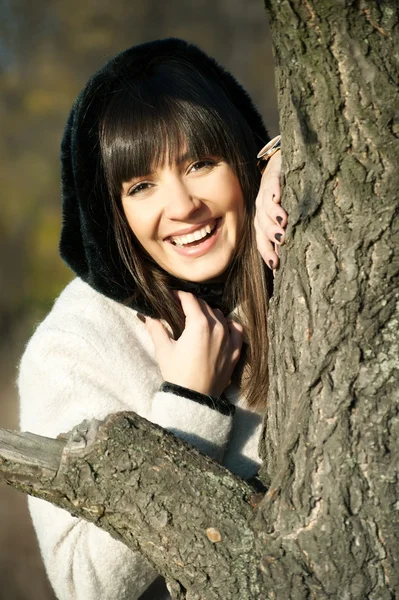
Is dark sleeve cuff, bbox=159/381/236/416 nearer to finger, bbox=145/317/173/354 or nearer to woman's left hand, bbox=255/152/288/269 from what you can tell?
finger, bbox=145/317/173/354

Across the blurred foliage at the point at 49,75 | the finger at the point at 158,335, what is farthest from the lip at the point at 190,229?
the blurred foliage at the point at 49,75

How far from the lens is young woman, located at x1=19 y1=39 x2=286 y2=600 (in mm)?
1888

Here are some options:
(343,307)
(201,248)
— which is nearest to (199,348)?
(201,248)

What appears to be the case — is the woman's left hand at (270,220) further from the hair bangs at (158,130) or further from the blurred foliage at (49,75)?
the blurred foliage at (49,75)

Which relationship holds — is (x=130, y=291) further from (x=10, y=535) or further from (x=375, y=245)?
(x=10, y=535)

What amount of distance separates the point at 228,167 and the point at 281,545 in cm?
100

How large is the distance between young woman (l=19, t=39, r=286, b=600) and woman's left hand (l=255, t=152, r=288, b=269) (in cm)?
40

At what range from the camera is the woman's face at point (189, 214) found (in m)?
1.95

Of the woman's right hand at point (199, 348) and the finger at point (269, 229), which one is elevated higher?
the finger at point (269, 229)

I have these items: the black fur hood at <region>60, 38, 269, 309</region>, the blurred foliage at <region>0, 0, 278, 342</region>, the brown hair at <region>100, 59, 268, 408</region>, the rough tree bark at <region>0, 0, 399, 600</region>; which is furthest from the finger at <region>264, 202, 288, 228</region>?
the blurred foliage at <region>0, 0, 278, 342</region>

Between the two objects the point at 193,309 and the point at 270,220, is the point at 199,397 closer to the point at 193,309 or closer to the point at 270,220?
the point at 193,309

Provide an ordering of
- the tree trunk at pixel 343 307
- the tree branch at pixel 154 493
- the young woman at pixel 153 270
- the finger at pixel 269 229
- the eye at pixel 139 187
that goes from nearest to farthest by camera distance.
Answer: the tree trunk at pixel 343 307 < the tree branch at pixel 154 493 < the finger at pixel 269 229 < the young woman at pixel 153 270 < the eye at pixel 139 187

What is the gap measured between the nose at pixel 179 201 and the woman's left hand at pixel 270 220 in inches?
14.7

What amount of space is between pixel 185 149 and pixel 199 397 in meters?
0.56
